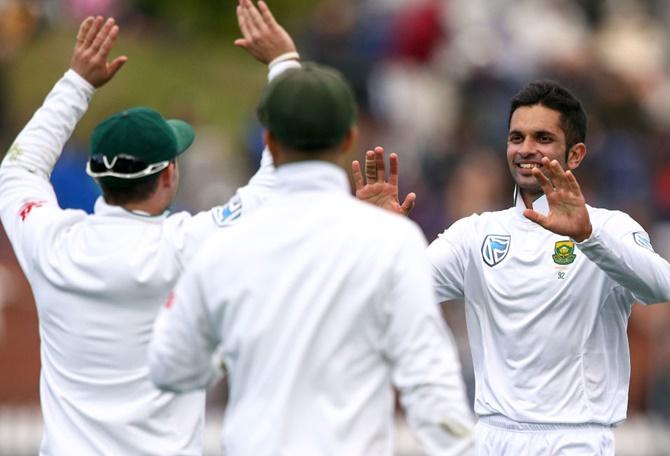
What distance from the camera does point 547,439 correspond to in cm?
718

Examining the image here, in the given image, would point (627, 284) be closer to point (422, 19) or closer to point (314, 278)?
point (314, 278)

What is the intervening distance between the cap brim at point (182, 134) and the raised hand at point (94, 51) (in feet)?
1.25

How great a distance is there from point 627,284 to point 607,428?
2.69ft

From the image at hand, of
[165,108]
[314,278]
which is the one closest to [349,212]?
[314,278]

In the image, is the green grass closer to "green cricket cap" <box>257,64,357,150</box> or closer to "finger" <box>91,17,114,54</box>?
"finger" <box>91,17,114,54</box>

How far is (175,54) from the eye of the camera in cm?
1750

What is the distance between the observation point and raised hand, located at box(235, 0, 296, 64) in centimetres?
700

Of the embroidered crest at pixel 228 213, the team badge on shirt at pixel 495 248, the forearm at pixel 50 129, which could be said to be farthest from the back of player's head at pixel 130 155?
the team badge on shirt at pixel 495 248

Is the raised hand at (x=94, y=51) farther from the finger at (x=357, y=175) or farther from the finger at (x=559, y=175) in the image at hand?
the finger at (x=559, y=175)

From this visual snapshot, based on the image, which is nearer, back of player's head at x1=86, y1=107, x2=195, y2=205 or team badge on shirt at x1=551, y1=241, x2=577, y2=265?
back of player's head at x1=86, y1=107, x2=195, y2=205

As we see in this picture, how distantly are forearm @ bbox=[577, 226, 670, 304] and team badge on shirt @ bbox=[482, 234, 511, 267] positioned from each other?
0.72 metres

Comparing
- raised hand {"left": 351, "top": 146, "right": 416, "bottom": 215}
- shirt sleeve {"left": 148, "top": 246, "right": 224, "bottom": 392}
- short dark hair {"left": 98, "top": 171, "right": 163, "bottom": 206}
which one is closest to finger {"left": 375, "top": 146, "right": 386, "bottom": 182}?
raised hand {"left": 351, "top": 146, "right": 416, "bottom": 215}

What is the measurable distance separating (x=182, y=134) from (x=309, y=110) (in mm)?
1701

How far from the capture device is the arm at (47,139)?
22.1ft
